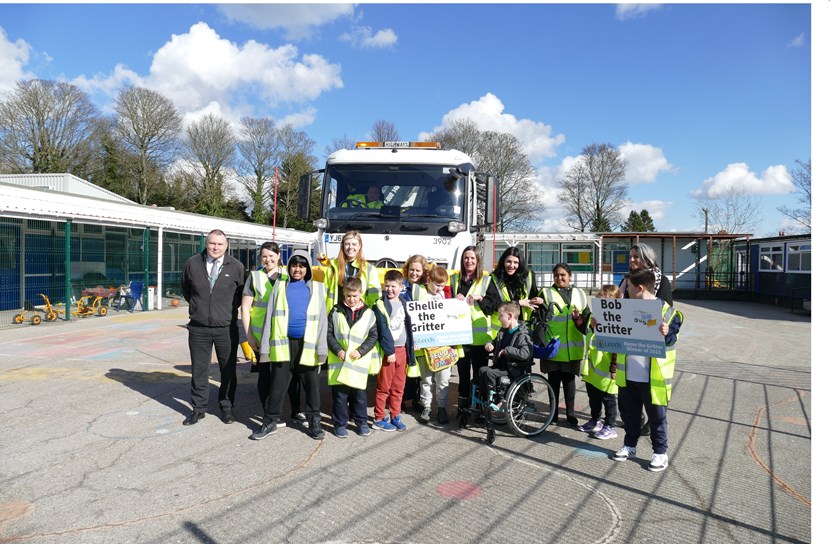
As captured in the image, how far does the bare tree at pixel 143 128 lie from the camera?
40469 millimetres

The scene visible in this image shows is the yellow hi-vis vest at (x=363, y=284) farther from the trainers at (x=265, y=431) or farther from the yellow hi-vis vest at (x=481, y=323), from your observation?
the trainers at (x=265, y=431)

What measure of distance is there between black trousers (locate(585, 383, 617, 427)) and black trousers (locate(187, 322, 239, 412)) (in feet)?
12.5

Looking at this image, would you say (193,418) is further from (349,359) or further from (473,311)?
(473,311)

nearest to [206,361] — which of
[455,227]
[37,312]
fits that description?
[455,227]

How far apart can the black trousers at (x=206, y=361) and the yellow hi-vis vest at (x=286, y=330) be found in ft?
2.74

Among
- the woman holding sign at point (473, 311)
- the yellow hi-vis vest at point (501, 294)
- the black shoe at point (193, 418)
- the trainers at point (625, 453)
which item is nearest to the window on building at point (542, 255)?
the woman holding sign at point (473, 311)

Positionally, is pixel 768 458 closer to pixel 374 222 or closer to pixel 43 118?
pixel 374 222

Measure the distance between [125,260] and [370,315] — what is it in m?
15.0

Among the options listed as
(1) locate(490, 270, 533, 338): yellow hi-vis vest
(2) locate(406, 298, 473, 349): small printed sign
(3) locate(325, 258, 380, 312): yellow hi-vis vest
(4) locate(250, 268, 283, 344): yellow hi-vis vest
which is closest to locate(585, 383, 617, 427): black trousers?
(1) locate(490, 270, 533, 338): yellow hi-vis vest

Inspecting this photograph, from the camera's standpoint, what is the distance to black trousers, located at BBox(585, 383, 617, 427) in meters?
5.39

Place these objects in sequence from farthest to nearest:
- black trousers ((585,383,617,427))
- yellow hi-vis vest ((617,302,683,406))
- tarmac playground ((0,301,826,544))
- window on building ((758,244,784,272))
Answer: window on building ((758,244,784,272))
black trousers ((585,383,617,427))
yellow hi-vis vest ((617,302,683,406))
tarmac playground ((0,301,826,544))

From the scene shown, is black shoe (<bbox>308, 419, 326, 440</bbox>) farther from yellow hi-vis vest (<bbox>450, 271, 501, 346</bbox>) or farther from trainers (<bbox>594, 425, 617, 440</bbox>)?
trainers (<bbox>594, 425, 617, 440</bbox>)

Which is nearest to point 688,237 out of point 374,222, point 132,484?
point 374,222

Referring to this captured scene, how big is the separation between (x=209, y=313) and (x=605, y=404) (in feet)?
13.7
